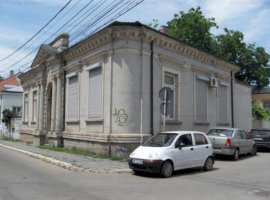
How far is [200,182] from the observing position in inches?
475

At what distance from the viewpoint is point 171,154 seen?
13.3m

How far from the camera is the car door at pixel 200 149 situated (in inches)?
566

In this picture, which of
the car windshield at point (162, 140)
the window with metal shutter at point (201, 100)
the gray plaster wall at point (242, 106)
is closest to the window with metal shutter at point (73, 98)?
the window with metal shutter at point (201, 100)

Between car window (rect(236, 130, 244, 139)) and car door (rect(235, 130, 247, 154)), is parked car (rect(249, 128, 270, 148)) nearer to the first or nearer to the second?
car door (rect(235, 130, 247, 154))

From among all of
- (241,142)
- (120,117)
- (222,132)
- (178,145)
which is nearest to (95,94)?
(120,117)

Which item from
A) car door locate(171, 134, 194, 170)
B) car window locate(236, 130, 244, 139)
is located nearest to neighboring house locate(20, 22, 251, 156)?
car door locate(171, 134, 194, 170)

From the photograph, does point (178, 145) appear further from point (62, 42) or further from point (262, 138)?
point (62, 42)

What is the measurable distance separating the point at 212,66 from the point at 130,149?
10.3 metres

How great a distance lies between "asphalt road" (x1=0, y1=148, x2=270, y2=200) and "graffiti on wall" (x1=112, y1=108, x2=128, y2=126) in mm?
4269

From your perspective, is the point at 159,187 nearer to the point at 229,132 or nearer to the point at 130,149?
the point at 130,149

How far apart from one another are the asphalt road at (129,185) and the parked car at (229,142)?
2.96m

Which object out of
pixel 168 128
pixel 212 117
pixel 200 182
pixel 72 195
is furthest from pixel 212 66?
pixel 72 195

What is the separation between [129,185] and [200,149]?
441 centimetres

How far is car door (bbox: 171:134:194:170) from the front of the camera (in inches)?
532
